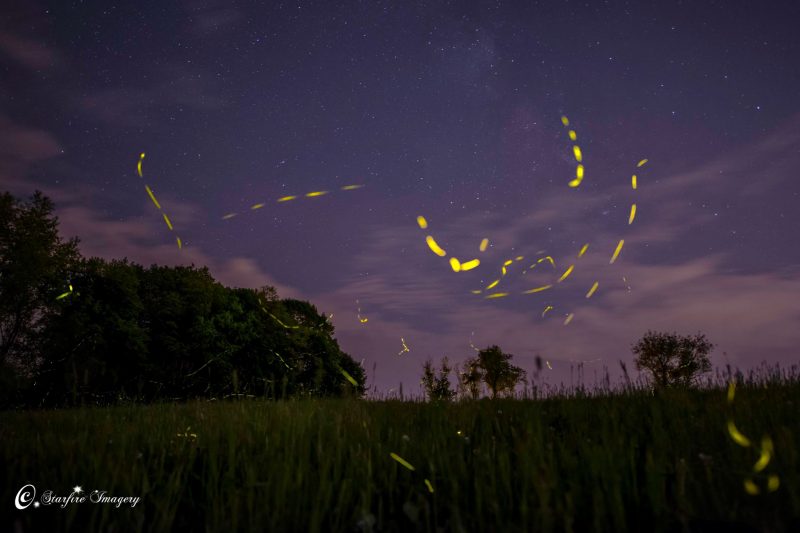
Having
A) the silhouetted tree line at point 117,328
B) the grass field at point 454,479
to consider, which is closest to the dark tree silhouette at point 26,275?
the silhouetted tree line at point 117,328

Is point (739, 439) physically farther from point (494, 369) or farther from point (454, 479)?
point (494, 369)

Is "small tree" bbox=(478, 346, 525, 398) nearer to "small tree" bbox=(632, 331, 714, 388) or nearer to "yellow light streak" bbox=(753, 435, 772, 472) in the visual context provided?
"small tree" bbox=(632, 331, 714, 388)

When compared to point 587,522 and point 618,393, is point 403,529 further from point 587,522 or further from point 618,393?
point 618,393

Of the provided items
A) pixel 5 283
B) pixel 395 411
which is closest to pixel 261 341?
pixel 5 283

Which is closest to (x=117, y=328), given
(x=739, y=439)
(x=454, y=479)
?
(x=454, y=479)

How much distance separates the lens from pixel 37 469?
6.13 m

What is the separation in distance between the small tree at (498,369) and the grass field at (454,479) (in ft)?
177

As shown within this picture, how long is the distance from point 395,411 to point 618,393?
401 cm

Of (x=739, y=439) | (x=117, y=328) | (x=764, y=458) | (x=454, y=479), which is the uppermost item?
(x=117, y=328)

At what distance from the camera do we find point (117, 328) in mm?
30516

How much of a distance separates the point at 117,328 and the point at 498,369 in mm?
42493

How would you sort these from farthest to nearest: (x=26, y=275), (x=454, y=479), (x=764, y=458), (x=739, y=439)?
(x=26, y=275) → (x=454, y=479) → (x=764, y=458) → (x=739, y=439)

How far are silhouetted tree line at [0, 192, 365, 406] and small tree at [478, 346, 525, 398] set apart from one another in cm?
2942

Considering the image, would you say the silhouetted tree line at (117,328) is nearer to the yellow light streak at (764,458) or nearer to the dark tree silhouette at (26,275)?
the dark tree silhouette at (26,275)
